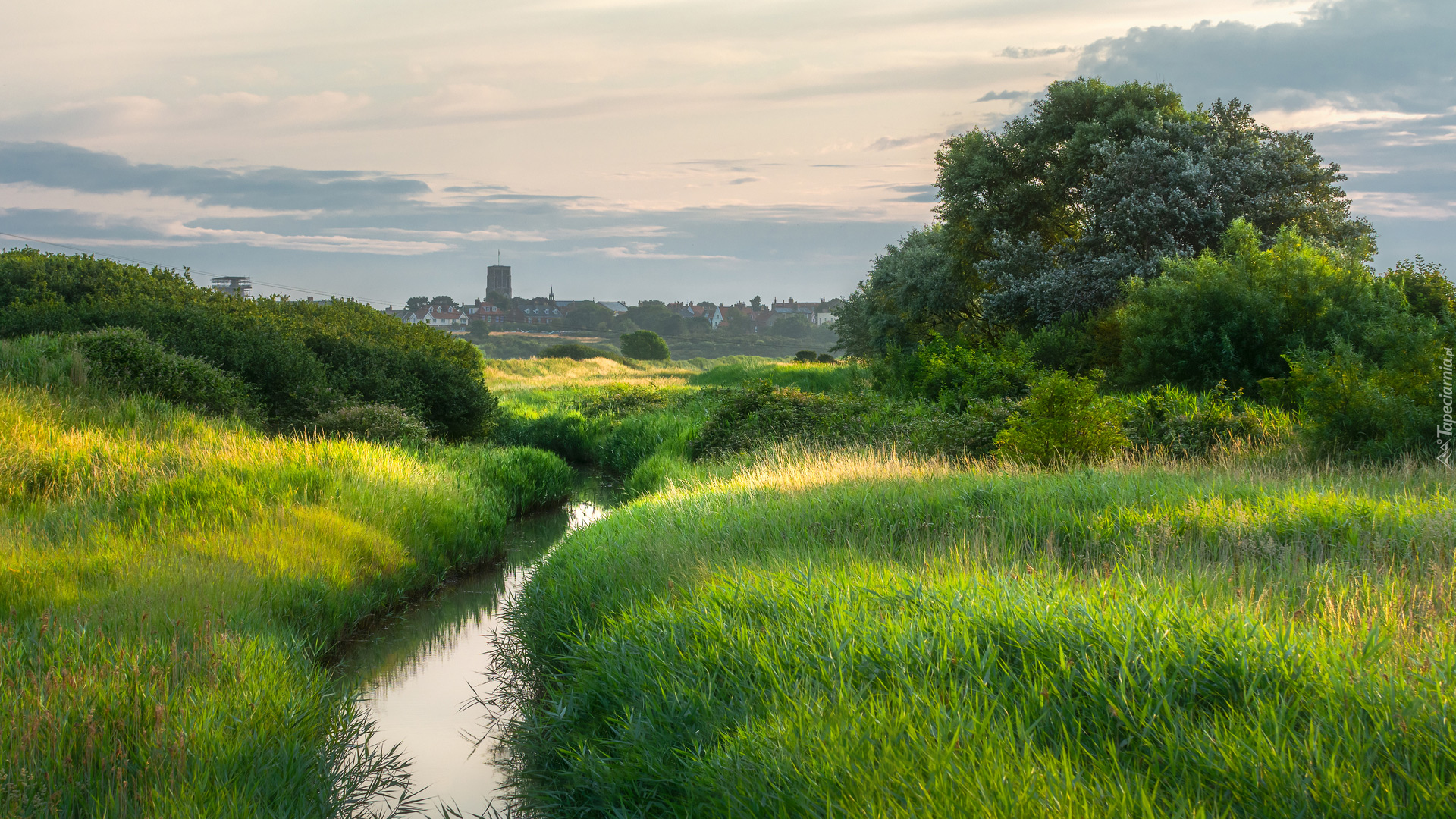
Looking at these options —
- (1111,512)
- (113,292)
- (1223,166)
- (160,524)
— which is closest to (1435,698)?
(1111,512)

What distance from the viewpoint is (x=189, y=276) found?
77.0 feet

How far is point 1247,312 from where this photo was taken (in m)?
17.7

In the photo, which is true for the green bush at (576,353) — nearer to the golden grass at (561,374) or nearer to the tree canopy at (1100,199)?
the golden grass at (561,374)

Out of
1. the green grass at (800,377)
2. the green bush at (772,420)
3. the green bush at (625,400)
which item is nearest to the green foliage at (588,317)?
the green grass at (800,377)

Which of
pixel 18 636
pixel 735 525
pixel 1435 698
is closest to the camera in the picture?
pixel 1435 698

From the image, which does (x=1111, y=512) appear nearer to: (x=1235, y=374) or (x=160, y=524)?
(x=160, y=524)

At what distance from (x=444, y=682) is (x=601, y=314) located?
122 metres

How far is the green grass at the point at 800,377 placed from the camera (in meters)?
35.6

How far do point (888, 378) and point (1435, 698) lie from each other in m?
23.8

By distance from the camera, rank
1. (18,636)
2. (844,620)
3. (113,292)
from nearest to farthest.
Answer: (844,620) < (18,636) < (113,292)

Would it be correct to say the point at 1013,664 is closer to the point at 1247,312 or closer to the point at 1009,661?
the point at 1009,661

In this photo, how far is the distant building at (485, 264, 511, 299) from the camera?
162 meters

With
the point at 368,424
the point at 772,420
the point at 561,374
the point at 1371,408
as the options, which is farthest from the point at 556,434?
the point at 561,374

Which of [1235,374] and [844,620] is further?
[1235,374]
